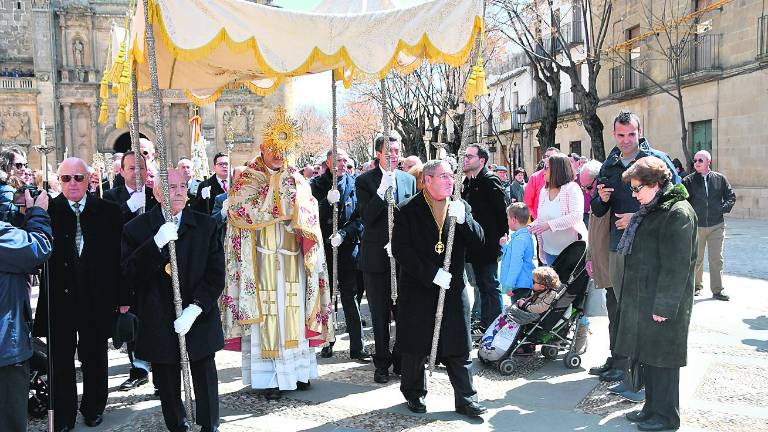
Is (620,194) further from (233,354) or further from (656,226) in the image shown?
(233,354)

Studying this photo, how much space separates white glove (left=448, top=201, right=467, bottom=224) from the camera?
184 inches

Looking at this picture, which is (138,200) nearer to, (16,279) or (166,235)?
(166,235)

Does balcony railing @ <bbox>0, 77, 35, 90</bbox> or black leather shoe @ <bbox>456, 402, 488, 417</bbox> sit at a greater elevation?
balcony railing @ <bbox>0, 77, 35, 90</bbox>

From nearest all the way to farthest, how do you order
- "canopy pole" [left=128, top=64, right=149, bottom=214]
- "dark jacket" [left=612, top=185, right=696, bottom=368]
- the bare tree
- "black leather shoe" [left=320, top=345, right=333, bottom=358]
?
"dark jacket" [left=612, top=185, right=696, bottom=368] < "canopy pole" [left=128, top=64, right=149, bottom=214] < "black leather shoe" [left=320, top=345, right=333, bottom=358] < the bare tree

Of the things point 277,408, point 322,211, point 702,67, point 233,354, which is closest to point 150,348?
point 277,408

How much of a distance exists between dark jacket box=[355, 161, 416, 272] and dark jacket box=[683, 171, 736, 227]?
4.94 meters

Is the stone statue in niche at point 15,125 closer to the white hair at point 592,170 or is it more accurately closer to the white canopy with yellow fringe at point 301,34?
the white canopy with yellow fringe at point 301,34

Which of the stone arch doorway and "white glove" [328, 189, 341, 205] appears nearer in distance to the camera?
"white glove" [328, 189, 341, 205]

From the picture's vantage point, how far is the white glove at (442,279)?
15.1 feet

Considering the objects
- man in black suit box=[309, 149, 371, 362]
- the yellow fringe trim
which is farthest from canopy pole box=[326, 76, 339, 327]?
the yellow fringe trim

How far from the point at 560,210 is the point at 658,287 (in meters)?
1.92

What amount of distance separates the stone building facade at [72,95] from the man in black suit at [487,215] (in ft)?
103

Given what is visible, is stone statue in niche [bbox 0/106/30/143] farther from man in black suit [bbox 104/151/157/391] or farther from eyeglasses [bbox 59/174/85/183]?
eyeglasses [bbox 59/174/85/183]

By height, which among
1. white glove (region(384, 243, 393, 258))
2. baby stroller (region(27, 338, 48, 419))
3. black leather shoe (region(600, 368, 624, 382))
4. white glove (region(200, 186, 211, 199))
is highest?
white glove (region(200, 186, 211, 199))
